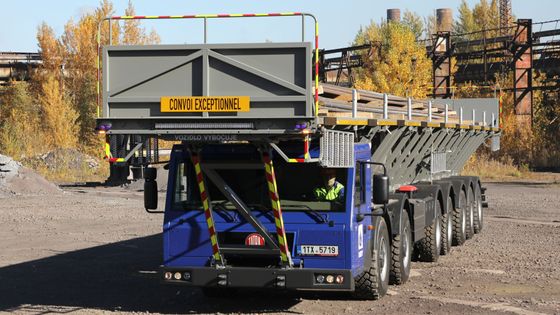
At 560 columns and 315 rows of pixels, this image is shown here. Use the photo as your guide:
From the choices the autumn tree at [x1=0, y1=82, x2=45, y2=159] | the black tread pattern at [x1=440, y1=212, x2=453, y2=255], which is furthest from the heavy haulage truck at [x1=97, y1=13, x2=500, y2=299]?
the autumn tree at [x1=0, y1=82, x2=45, y2=159]

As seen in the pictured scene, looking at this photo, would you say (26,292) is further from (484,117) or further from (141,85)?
(484,117)

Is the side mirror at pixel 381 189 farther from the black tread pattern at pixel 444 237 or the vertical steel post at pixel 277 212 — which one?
the black tread pattern at pixel 444 237

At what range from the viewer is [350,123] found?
10.7m

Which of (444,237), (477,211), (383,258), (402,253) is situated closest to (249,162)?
(383,258)

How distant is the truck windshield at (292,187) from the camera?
416 inches

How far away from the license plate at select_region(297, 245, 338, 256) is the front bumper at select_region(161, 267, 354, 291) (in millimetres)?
187

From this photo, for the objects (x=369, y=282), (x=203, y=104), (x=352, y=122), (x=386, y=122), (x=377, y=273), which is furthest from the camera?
(x=386, y=122)

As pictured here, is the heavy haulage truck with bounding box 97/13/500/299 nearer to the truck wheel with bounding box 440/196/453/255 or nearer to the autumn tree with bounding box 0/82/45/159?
the truck wheel with bounding box 440/196/453/255

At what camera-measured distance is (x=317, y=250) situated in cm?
1041

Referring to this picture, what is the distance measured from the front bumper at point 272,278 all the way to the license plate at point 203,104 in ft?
5.88

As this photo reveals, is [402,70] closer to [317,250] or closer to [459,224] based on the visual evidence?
[459,224]

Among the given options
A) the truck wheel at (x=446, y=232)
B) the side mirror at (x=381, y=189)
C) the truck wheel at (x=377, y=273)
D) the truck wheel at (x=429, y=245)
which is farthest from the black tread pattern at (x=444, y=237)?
the side mirror at (x=381, y=189)

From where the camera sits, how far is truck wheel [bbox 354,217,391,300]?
11.5 meters

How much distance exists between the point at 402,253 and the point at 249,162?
3508 millimetres
